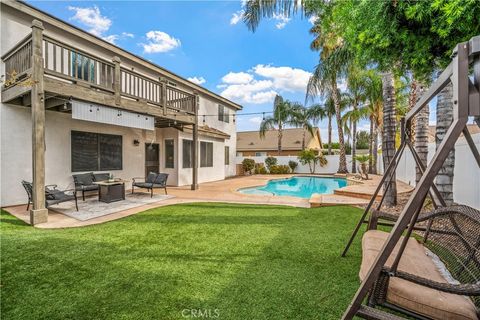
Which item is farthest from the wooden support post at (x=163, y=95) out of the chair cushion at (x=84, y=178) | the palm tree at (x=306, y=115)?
the palm tree at (x=306, y=115)

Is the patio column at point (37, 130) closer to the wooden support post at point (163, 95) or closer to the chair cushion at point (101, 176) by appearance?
the chair cushion at point (101, 176)

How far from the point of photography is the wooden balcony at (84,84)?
6.27m

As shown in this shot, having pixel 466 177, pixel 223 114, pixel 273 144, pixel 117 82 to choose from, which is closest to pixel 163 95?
pixel 117 82

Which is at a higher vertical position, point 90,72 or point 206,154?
point 90,72

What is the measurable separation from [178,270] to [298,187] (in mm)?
12705

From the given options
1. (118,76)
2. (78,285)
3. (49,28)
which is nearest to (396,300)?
(78,285)

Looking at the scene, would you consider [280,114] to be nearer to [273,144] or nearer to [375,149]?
[273,144]

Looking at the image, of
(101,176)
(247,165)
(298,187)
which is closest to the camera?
(101,176)

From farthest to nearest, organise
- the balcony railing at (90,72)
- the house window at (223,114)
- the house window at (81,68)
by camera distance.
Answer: the house window at (223,114), the house window at (81,68), the balcony railing at (90,72)

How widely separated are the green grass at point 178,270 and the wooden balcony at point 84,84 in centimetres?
313

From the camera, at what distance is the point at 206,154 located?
14.7 meters

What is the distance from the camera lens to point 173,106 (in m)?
10.6

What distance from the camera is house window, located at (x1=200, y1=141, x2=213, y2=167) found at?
1424cm

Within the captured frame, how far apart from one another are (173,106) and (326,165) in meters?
16.9
